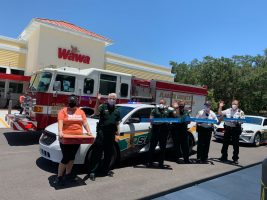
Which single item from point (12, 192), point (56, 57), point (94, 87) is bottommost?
point (12, 192)

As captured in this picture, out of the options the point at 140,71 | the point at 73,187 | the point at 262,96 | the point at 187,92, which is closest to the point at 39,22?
the point at 140,71

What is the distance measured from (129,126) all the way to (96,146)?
1.19 meters

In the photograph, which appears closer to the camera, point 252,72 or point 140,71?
point 140,71

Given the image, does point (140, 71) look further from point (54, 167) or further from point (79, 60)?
point (54, 167)

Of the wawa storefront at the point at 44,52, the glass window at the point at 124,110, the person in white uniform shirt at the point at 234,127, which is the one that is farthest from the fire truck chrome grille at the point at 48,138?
the wawa storefront at the point at 44,52

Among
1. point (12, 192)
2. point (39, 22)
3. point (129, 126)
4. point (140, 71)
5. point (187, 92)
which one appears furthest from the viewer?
point (140, 71)

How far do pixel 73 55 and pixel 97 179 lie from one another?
19.9 metres

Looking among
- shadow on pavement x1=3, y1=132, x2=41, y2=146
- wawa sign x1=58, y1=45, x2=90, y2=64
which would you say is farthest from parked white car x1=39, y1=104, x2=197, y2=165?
wawa sign x1=58, y1=45, x2=90, y2=64

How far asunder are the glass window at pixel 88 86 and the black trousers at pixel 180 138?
385cm

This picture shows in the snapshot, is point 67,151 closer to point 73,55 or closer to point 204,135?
point 204,135

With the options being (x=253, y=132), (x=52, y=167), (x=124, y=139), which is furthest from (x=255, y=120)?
(x=52, y=167)

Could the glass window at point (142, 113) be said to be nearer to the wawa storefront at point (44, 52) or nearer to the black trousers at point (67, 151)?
the black trousers at point (67, 151)

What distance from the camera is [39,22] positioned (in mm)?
23000

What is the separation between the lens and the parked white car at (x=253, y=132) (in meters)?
12.9
